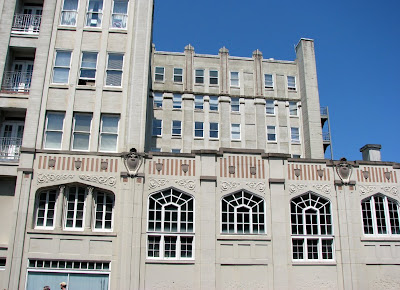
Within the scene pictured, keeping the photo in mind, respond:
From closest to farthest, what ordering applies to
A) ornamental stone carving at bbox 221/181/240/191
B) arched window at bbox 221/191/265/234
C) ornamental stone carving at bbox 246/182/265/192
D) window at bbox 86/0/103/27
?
1. arched window at bbox 221/191/265/234
2. ornamental stone carving at bbox 221/181/240/191
3. ornamental stone carving at bbox 246/182/265/192
4. window at bbox 86/0/103/27

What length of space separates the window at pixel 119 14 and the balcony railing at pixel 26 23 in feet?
15.0

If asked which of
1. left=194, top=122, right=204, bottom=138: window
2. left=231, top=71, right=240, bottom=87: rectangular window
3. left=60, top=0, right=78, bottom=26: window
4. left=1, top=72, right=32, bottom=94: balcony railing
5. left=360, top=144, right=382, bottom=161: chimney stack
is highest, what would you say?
left=231, top=71, right=240, bottom=87: rectangular window

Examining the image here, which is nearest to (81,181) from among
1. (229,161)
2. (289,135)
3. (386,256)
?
(229,161)

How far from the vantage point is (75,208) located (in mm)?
21797

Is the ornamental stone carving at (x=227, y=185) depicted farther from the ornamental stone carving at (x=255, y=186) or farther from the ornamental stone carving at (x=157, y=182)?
the ornamental stone carving at (x=157, y=182)

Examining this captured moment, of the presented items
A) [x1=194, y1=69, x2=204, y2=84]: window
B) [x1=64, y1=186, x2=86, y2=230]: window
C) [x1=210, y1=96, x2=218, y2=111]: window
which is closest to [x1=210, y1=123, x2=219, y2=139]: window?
[x1=210, y1=96, x2=218, y2=111]: window

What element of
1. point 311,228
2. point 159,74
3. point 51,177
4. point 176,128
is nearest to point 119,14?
point 51,177

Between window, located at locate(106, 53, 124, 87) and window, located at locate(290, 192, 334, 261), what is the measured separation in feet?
40.0

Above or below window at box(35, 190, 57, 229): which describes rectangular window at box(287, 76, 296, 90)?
above

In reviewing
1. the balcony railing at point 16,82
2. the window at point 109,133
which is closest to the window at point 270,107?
the window at point 109,133

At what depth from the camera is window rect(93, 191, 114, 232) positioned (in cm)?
2173

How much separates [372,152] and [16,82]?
73.6 ft

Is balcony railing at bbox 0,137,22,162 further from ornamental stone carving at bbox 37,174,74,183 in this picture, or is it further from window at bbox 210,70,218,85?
window at bbox 210,70,218,85

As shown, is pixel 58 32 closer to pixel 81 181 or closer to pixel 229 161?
pixel 81 181
